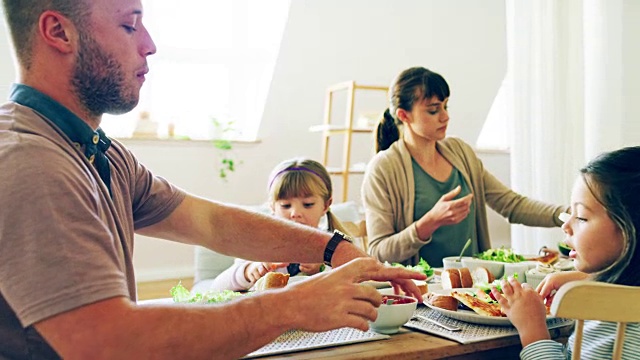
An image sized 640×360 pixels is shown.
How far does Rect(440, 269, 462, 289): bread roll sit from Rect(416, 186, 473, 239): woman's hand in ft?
1.72

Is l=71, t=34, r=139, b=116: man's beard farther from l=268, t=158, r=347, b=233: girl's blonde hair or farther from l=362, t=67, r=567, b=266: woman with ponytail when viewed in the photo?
l=362, t=67, r=567, b=266: woman with ponytail

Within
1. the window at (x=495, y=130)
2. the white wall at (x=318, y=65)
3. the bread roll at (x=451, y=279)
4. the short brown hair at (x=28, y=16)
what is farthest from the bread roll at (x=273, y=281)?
the window at (x=495, y=130)

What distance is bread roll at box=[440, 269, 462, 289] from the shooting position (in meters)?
1.62

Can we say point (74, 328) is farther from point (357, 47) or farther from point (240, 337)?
point (357, 47)

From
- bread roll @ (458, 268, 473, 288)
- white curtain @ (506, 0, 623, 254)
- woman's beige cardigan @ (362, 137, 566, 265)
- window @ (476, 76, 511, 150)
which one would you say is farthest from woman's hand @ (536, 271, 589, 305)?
window @ (476, 76, 511, 150)

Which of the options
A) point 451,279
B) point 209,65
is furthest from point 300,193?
point 209,65

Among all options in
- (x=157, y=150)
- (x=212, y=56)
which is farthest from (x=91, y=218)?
(x=212, y=56)

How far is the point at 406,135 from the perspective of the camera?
2.66m

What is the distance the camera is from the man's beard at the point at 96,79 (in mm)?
1163

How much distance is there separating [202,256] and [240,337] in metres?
1.53

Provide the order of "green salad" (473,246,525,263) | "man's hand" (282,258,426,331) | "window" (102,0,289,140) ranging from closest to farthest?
1. "man's hand" (282,258,426,331)
2. "green salad" (473,246,525,263)
3. "window" (102,0,289,140)

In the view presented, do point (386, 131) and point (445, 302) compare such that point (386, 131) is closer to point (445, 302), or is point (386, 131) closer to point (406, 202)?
point (406, 202)

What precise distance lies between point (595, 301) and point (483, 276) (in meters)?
0.78

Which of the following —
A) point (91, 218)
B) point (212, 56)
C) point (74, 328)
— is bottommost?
point (74, 328)
